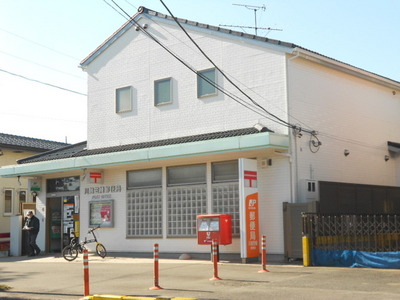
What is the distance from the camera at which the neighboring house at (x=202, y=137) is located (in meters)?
18.8

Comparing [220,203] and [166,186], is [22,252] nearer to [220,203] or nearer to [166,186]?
[166,186]

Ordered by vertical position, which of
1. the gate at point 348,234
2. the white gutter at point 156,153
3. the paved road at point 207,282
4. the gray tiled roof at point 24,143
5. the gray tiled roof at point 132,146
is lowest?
the paved road at point 207,282

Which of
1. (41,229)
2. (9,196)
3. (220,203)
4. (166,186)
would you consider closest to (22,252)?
(41,229)

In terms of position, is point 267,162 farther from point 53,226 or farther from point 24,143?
point 24,143

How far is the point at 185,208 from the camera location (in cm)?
2056

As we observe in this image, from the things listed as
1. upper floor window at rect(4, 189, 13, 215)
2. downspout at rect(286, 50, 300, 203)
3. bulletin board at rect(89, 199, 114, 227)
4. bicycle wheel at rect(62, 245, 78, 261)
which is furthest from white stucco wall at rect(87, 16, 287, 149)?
upper floor window at rect(4, 189, 13, 215)

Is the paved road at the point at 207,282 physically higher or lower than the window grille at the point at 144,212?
lower

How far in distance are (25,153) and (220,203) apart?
15937mm

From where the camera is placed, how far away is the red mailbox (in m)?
18.3

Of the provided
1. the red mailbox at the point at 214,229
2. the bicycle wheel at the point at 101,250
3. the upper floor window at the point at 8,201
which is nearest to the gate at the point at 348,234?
the red mailbox at the point at 214,229

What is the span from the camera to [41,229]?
82.8 ft

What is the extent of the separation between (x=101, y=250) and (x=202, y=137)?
19.3 feet

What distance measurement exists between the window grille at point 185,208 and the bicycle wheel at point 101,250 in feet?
8.32

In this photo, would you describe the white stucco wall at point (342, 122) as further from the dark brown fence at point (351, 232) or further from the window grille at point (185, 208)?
the window grille at point (185, 208)
